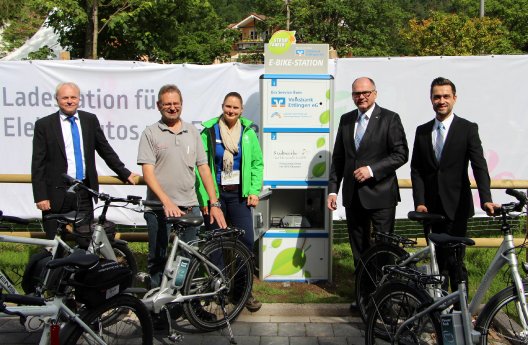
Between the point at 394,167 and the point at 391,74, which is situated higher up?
the point at 391,74

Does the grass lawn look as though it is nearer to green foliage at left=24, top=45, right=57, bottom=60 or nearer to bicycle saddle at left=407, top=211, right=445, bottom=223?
bicycle saddle at left=407, top=211, right=445, bottom=223

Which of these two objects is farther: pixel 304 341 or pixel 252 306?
pixel 252 306

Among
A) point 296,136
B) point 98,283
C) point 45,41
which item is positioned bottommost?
point 98,283

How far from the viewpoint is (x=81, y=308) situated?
334 cm

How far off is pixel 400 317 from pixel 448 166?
1.32 m

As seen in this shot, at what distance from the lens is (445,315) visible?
327 cm

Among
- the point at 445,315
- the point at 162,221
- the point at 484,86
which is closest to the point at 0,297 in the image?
the point at 162,221

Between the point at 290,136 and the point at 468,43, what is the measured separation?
26879 millimetres

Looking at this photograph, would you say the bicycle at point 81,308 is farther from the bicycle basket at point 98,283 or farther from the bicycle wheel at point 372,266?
the bicycle wheel at point 372,266

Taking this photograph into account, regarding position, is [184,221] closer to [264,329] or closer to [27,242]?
[27,242]

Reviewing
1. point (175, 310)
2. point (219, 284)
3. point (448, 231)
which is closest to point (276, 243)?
point (219, 284)

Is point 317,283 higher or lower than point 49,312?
lower

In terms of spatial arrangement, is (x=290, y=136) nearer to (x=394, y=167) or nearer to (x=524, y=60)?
(x=394, y=167)

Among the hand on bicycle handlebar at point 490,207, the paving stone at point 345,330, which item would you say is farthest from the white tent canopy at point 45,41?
the hand on bicycle handlebar at point 490,207
